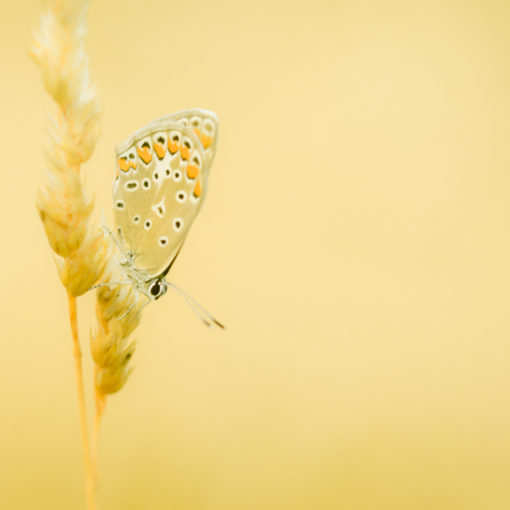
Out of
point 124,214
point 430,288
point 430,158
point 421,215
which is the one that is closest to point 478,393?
point 430,288

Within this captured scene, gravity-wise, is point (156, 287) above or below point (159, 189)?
below

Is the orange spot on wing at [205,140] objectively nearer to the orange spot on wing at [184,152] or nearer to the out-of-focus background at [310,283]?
the orange spot on wing at [184,152]

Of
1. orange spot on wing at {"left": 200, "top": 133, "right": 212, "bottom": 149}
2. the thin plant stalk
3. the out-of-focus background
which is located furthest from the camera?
the out-of-focus background

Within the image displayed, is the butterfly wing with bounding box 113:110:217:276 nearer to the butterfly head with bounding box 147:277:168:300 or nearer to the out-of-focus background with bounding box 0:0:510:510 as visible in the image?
the butterfly head with bounding box 147:277:168:300

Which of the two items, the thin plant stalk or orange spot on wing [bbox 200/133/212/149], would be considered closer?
the thin plant stalk

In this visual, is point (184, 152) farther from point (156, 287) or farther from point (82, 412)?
point (82, 412)

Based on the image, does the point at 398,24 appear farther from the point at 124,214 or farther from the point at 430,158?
the point at 124,214

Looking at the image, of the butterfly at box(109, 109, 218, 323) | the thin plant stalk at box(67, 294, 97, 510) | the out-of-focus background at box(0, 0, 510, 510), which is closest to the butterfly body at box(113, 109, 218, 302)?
the butterfly at box(109, 109, 218, 323)

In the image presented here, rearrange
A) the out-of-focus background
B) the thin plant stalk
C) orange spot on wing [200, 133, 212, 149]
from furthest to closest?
the out-of-focus background
orange spot on wing [200, 133, 212, 149]
the thin plant stalk

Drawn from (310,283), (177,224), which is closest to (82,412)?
(177,224)
